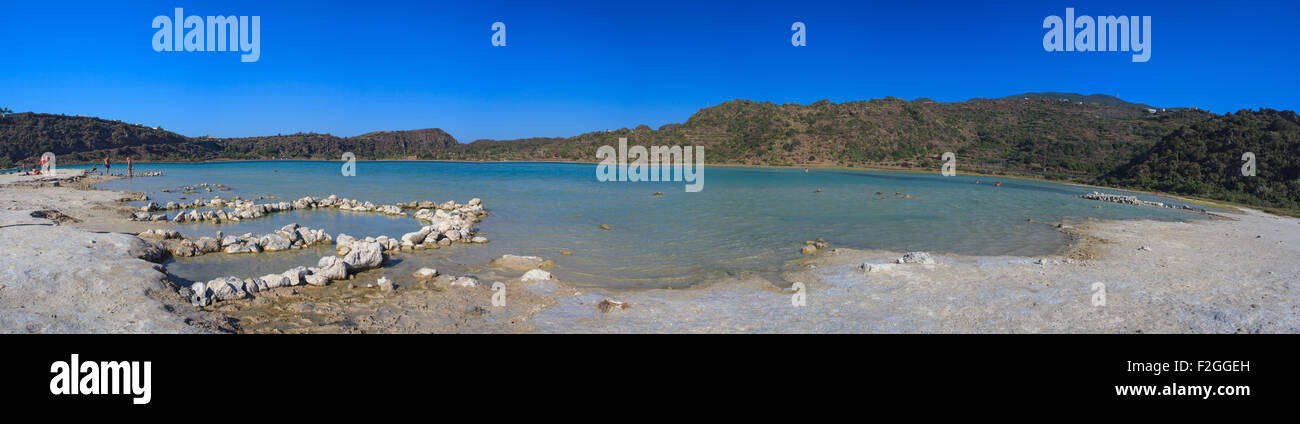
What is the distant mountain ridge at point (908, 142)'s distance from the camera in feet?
144

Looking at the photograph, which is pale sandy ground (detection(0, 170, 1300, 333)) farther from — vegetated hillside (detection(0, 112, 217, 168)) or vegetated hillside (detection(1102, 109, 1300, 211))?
vegetated hillside (detection(0, 112, 217, 168))

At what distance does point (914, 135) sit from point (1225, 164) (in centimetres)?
6280

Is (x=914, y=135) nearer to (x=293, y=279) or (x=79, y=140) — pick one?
(x=293, y=279)

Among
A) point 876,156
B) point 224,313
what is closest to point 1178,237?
point 224,313

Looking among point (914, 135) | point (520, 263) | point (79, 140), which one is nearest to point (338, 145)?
point (79, 140)

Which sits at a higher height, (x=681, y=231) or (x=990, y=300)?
(x=681, y=231)

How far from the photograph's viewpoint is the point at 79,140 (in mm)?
73688

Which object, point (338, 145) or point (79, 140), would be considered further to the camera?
point (338, 145)

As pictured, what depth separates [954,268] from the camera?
9922 millimetres

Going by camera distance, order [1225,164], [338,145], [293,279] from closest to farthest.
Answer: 1. [293,279]
2. [1225,164]
3. [338,145]

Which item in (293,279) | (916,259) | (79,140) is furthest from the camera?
(79,140)

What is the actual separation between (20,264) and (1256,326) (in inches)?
618
